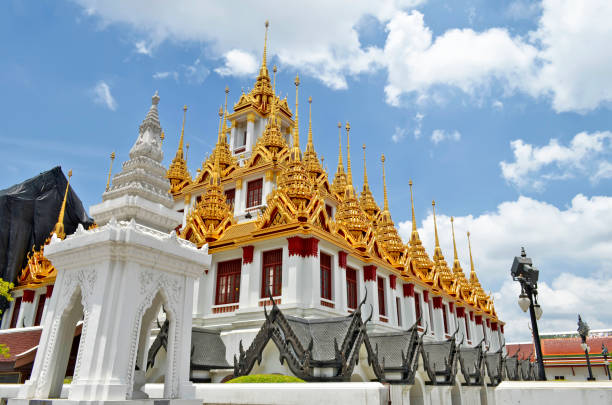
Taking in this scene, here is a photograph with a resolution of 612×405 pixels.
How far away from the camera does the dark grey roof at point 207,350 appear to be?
15664 millimetres

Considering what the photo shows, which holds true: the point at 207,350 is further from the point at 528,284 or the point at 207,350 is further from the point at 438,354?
the point at 528,284

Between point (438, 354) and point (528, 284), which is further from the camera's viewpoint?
point (438, 354)

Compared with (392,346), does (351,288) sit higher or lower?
higher

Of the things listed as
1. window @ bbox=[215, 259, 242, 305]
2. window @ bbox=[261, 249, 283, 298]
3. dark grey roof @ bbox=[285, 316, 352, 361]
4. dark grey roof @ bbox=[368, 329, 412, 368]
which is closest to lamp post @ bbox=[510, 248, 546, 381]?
dark grey roof @ bbox=[285, 316, 352, 361]

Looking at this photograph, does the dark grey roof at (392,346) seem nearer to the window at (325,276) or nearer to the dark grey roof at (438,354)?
the dark grey roof at (438,354)

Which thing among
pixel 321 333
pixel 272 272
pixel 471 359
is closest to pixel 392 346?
pixel 321 333

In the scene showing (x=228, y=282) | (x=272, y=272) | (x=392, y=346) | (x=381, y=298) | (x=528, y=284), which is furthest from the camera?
(x=381, y=298)

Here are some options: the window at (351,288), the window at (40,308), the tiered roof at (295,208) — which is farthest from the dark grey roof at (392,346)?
the window at (40,308)

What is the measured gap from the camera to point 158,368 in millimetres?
14758

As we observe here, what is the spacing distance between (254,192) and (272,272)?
7.08 metres

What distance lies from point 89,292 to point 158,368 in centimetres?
878

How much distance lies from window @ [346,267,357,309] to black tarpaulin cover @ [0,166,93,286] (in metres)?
24.5

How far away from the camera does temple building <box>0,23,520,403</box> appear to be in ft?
27.1

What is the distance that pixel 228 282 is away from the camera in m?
19.9
